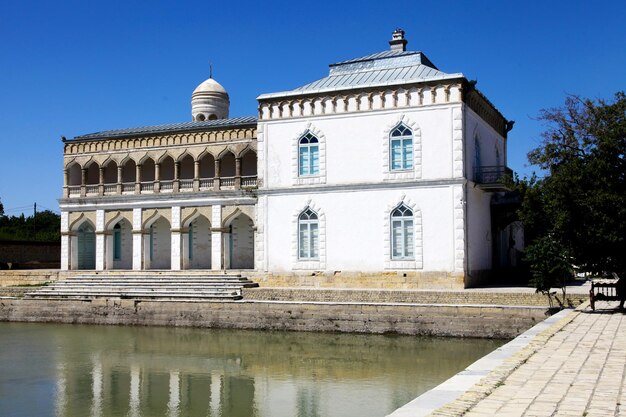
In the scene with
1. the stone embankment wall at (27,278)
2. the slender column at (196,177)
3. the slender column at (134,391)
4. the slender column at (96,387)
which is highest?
the slender column at (196,177)

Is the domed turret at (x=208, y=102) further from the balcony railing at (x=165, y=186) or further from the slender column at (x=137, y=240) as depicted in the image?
the slender column at (x=137, y=240)

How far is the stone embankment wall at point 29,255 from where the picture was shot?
35.6 metres

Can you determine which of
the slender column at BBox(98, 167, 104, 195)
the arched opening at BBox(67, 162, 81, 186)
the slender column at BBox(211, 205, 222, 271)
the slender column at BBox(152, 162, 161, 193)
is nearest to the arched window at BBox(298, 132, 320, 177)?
the slender column at BBox(211, 205, 222, 271)

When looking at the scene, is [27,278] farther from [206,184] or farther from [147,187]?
[206,184]

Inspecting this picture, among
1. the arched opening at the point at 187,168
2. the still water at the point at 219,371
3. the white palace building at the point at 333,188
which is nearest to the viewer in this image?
the still water at the point at 219,371

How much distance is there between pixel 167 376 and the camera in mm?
14875

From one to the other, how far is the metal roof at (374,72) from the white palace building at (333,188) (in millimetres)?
→ 59

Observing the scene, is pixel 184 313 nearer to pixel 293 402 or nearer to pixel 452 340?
pixel 452 340

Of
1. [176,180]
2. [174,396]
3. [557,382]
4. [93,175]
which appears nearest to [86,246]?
[93,175]

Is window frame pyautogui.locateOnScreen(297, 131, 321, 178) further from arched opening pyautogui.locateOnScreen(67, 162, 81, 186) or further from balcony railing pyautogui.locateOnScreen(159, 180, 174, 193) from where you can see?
arched opening pyautogui.locateOnScreen(67, 162, 81, 186)

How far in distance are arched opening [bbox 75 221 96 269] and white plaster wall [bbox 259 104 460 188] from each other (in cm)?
1038

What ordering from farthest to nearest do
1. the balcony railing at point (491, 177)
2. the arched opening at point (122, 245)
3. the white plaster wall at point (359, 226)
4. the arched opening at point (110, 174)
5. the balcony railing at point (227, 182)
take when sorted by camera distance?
the arched opening at point (110, 174), the arched opening at point (122, 245), the balcony railing at point (227, 182), the balcony railing at point (491, 177), the white plaster wall at point (359, 226)

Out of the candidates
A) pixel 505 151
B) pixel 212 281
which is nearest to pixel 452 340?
pixel 212 281

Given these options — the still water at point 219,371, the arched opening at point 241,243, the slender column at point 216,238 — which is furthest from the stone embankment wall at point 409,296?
the arched opening at point 241,243
